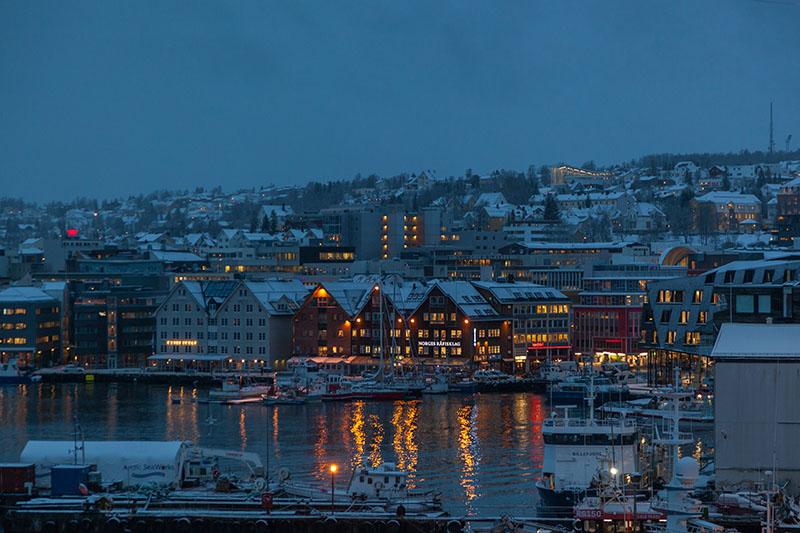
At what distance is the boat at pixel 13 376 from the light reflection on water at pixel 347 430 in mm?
2147

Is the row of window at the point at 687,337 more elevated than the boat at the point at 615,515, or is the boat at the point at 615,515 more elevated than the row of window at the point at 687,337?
the row of window at the point at 687,337

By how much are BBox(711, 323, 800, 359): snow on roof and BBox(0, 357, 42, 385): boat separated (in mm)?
36410

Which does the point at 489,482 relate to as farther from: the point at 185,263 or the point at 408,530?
the point at 185,263

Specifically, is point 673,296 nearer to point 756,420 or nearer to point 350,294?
point 350,294

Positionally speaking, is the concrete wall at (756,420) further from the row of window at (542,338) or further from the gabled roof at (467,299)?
the row of window at (542,338)

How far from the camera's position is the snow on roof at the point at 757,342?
2298 cm

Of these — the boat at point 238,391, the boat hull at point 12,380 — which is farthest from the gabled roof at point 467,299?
the boat hull at point 12,380

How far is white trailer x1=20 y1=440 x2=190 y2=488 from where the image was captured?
25.7 metres

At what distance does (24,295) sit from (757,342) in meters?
43.8

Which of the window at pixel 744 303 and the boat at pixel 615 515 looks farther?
the window at pixel 744 303

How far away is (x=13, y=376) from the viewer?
54.2 meters

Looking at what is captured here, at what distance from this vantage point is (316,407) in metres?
45.0

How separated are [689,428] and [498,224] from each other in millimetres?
66785

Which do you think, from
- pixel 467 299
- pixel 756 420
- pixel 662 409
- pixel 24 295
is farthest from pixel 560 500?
pixel 24 295
